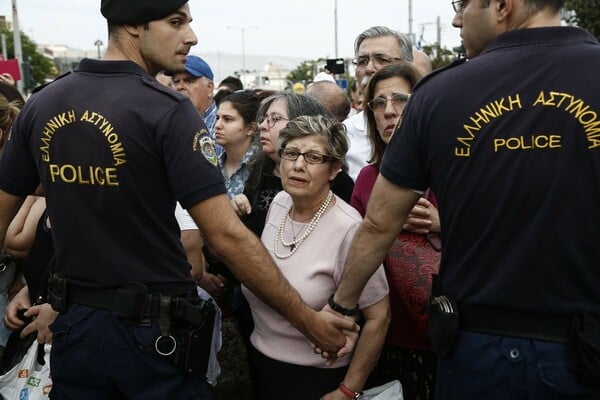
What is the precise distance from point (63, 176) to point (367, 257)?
1.20 meters

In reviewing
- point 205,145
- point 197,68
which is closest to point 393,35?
point 197,68

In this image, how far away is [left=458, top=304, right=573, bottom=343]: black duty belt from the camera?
2.11 m

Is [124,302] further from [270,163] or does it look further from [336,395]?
[270,163]

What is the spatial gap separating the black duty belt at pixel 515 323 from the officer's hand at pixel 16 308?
2.38 metres

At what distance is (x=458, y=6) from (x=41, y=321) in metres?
2.42

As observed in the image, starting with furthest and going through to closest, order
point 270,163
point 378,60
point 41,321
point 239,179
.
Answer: point 378,60 → point 239,179 → point 270,163 → point 41,321

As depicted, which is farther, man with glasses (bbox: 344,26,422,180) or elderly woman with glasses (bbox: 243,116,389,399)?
man with glasses (bbox: 344,26,422,180)

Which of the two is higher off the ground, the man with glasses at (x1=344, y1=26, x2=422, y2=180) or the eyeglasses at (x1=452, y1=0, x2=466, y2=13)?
the eyeglasses at (x1=452, y1=0, x2=466, y2=13)

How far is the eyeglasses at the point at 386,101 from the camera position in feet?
11.2

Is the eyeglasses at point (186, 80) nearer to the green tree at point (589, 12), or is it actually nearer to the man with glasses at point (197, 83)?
the man with glasses at point (197, 83)

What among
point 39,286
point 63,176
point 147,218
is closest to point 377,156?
point 147,218

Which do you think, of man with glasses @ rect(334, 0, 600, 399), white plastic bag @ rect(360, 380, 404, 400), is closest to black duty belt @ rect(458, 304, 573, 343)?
man with glasses @ rect(334, 0, 600, 399)

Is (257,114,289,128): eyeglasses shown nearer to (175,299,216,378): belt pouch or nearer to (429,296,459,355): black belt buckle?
(175,299,216,378): belt pouch

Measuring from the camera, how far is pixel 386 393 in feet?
9.54
